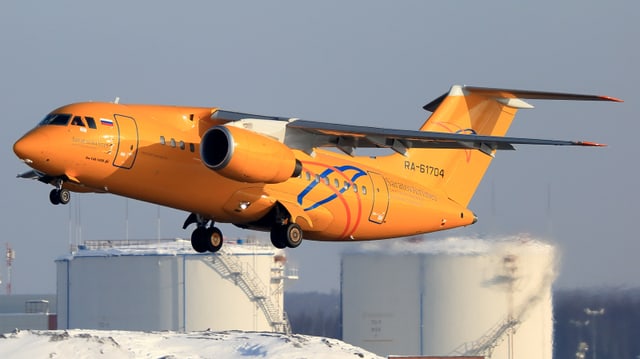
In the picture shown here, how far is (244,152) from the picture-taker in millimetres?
21578

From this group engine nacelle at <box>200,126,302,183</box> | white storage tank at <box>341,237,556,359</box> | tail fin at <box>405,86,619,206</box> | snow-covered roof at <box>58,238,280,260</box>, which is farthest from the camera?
snow-covered roof at <box>58,238,280,260</box>

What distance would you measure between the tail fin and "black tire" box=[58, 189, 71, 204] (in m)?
7.31

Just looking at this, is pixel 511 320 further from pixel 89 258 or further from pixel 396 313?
pixel 89 258

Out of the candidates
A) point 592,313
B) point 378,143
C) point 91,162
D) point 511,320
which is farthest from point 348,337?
point 91,162

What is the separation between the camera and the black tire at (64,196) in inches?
843

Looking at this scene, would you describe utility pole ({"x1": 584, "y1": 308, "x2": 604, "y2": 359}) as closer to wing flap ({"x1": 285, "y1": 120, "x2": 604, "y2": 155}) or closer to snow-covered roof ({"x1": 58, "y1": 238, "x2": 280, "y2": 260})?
snow-covered roof ({"x1": 58, "y1": 238, "x2": 280, "y2": 260})

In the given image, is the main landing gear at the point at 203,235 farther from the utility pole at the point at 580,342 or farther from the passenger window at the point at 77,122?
the utility pole at the point at 580,342

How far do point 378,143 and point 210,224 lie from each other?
3117 millimetres

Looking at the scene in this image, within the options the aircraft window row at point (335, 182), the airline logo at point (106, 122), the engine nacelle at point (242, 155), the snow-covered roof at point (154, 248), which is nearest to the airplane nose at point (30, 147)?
the airline logo at point (106, 122)

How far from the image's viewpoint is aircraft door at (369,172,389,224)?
24484 mm

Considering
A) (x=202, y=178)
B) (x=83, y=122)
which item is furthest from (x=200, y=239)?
(x=83, y=122)

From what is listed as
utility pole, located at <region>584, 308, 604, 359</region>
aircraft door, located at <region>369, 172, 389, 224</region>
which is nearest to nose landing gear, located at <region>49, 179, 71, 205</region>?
aircraft door, located at <region>369, 172, 389, 224</region>

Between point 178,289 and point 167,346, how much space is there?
272 inches

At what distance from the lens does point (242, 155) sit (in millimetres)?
21531
